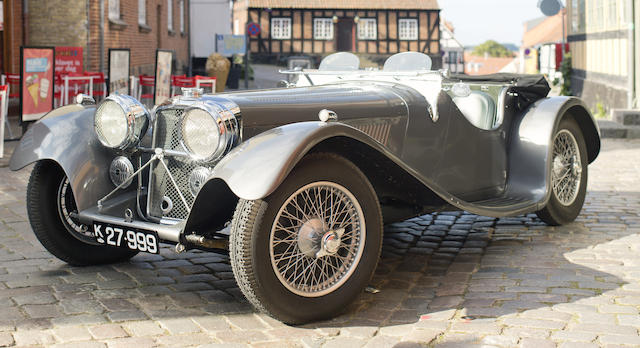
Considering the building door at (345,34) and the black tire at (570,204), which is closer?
the black tire at (570,204)

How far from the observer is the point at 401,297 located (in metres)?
4.24

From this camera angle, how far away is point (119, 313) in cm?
391

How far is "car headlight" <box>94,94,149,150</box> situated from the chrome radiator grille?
13cm

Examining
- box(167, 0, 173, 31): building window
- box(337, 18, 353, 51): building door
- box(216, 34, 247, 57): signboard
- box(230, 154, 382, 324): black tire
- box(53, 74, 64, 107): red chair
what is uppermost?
box(337, 18, 353, 51): building door

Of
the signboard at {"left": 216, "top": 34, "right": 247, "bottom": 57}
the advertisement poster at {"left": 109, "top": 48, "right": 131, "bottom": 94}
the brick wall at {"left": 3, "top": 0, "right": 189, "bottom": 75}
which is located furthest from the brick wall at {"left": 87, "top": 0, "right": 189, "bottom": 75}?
the advertisement poster at {"left": 109, "top": 48, "right": 131, "bottom": 94}

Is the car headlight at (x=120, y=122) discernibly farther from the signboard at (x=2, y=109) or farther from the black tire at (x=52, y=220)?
the signboard at (x=2, y=109)

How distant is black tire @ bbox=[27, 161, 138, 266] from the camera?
4.68 m

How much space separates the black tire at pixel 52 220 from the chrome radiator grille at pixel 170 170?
0.68m

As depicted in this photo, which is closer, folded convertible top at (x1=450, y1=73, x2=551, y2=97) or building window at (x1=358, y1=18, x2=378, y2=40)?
folded convertible top at (x1=450, y1=73, x2=551, y2=97)

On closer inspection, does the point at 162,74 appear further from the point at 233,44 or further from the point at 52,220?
the point at 233,44

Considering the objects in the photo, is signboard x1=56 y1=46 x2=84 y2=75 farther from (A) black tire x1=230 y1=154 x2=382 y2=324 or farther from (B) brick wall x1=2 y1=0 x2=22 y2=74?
(A) black tire x1=230 y1=154 x2=382 y2=324

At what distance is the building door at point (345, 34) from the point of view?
5228 centimetres

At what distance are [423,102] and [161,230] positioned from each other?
1.93 m

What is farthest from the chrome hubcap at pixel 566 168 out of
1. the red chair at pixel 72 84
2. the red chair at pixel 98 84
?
the red chair at pixel 98 84
